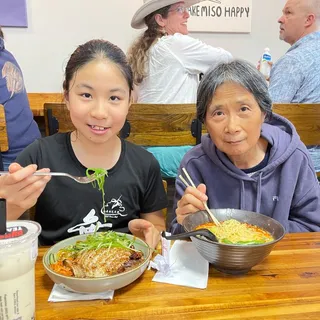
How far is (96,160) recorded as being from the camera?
4.79ft

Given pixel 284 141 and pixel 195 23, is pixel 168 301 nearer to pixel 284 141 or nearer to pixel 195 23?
pixel 284 141

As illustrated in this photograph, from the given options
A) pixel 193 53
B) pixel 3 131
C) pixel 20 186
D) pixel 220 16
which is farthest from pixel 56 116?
pixel 220 16

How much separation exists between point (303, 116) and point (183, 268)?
1468mm

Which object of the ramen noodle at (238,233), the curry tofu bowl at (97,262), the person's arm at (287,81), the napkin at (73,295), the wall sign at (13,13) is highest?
the wall sign at (13,13)

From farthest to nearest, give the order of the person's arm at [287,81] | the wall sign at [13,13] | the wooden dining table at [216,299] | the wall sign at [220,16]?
1. the wall sign at [220,16]
2. the wall sign at [13,13]
3. the person's arm at [287,81]
4. the wooden dining table at [216,299]

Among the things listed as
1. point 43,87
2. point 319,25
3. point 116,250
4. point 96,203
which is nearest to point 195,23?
point 319,25

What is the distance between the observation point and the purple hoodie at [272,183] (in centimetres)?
142

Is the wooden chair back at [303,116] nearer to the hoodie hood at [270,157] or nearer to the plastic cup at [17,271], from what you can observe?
the hoodie hood at [270,157]

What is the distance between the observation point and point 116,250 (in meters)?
0.98

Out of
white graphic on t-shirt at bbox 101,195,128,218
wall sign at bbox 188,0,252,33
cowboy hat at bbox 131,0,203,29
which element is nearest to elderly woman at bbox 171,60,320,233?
white graphic on t-shirt at bbox 101,195,128,218

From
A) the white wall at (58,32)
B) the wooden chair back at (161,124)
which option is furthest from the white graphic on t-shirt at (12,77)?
the white wall at (58,32)

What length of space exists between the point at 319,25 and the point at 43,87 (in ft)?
9.05

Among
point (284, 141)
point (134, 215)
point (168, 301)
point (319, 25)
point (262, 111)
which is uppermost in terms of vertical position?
point (319, 25)

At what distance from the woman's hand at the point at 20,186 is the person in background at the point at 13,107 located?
1.24 metres
